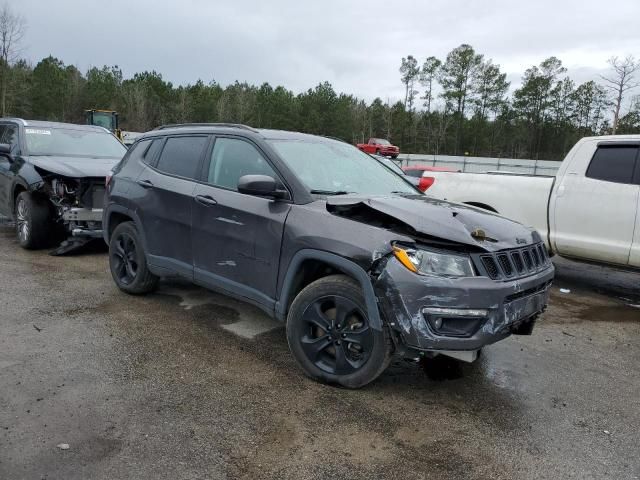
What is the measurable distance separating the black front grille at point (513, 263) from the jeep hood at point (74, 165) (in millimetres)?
5476

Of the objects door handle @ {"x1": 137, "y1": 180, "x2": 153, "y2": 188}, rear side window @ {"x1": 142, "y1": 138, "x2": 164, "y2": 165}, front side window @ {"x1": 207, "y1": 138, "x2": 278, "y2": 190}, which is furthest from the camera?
rear side window @ {"x1": 142, "y1": 138, "x2": 164, "y2": 165}

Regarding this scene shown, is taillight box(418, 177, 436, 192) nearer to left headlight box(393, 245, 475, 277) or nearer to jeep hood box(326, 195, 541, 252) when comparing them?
jeep hood box(326, 195, 541, 252)

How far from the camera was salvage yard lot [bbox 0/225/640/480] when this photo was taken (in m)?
2.67

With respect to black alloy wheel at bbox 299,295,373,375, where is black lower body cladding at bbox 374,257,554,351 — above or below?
above

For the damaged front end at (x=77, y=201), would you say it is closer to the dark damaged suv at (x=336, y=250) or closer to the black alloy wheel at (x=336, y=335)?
the dark damaged suv at (x=336, y=250)

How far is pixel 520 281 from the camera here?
3.27 meters

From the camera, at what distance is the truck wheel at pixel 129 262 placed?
5137 millimetres

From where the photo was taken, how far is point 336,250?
3.32 metres

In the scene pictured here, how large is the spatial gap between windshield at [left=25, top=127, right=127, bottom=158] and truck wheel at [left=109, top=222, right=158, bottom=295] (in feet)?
10.1

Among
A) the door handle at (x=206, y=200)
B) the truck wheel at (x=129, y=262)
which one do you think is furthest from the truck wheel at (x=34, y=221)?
the door handle at (x=206, y=200)

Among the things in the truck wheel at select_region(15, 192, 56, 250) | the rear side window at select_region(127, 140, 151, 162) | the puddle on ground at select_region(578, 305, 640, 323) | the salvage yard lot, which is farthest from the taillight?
the truck wheel at select_region(15, 192, 56, 250)

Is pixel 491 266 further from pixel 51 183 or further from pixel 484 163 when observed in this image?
pixel 484 163

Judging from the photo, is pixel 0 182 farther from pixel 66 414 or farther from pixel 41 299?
pixel 66 414

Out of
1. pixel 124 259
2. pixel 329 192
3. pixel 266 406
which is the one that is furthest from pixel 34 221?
pixel 266 406
